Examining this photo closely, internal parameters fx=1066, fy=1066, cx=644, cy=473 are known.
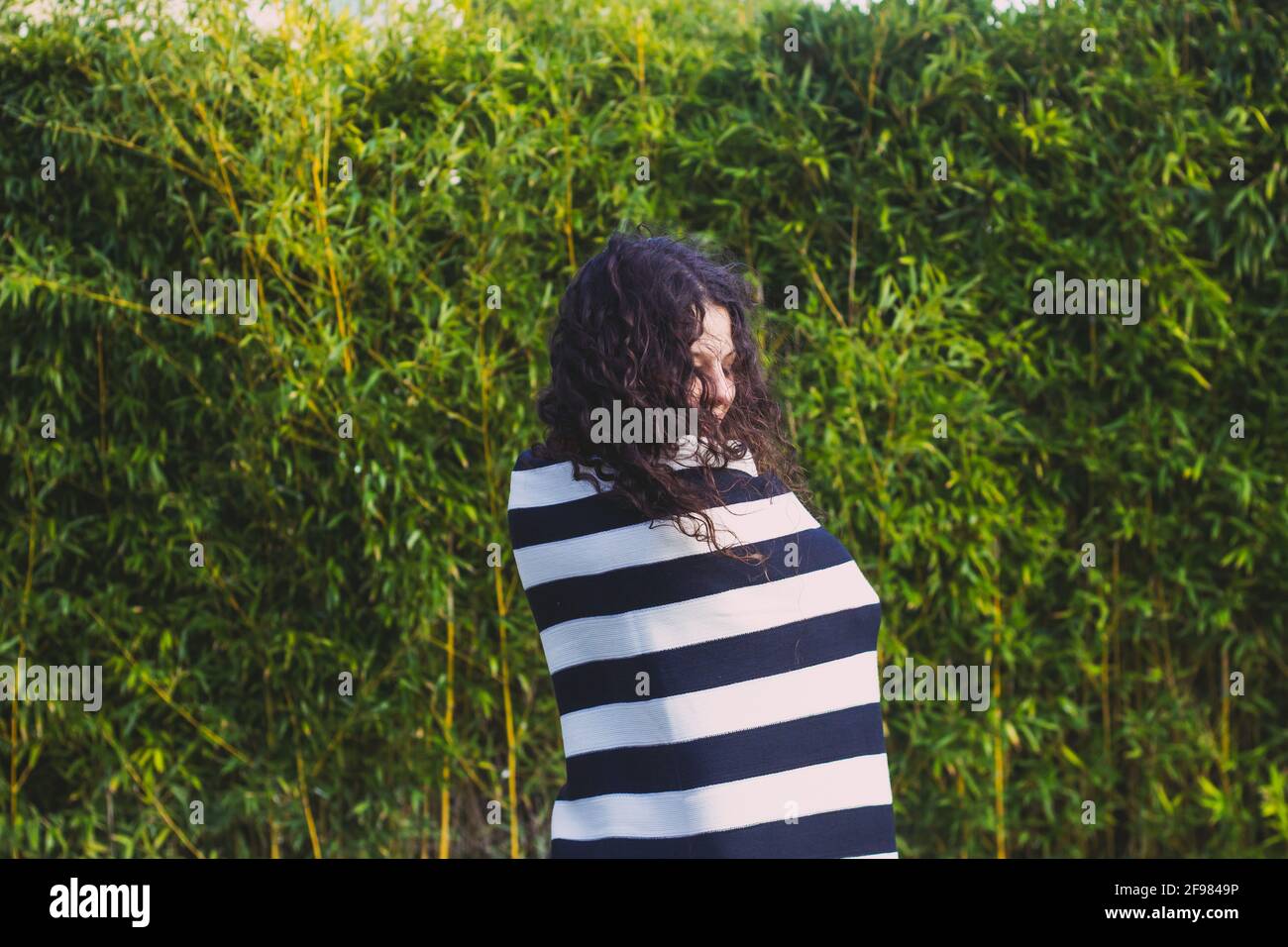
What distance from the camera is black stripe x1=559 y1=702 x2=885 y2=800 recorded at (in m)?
1.08

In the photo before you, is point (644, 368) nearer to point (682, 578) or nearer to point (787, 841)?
point (682, 578)

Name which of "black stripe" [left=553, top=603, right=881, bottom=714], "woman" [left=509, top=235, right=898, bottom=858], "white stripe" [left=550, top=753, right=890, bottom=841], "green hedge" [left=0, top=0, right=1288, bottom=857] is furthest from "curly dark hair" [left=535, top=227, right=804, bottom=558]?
"green hedge" [left=0, top=0, right=1288, bottom=857]

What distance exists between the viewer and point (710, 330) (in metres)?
1.15

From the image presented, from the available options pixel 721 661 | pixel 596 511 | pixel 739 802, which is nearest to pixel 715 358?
pixel 596 511

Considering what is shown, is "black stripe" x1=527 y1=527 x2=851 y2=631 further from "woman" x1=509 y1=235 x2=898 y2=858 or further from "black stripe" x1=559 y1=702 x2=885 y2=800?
"black stripe" x1=559 y1=702 x2=885 y2=800

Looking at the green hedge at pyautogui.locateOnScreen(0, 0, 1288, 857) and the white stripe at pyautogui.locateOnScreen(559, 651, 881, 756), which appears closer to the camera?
the white stripe at pyautogui.locateOnScreen(559, 651, 881, 756)

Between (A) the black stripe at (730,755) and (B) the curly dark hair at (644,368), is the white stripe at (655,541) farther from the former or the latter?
(A) the black stripe at (730,755)

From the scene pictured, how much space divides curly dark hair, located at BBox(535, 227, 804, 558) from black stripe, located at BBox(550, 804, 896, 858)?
30 cm

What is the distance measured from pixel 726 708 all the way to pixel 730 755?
0.15ft

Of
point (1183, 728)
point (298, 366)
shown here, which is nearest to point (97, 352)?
point (298, 366)

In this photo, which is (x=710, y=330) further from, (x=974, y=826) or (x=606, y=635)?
(x=974, y=826)

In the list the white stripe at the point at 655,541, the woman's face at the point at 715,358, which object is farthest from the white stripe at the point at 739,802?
the woman's face at the point at 715,358

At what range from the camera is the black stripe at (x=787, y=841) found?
1.07m

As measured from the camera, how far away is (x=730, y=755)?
1.08 m
